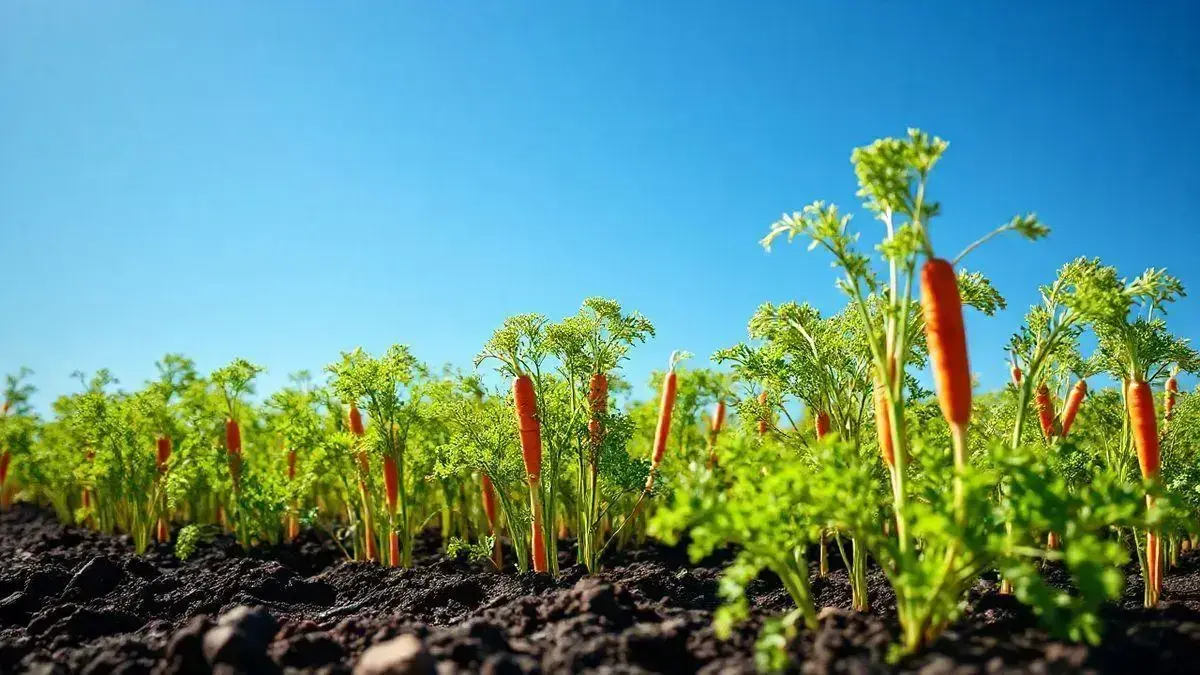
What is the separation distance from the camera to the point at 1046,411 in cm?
963

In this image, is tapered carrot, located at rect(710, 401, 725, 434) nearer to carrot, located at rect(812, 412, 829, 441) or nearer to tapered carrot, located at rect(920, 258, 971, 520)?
carrot, located at rect(812, 412, 829, 441)

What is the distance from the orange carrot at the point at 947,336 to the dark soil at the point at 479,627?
140 centimetres

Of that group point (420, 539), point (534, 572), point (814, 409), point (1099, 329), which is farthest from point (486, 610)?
point (420, 539)

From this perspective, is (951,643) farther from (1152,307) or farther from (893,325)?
(1152,307)

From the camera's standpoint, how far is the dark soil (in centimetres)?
452

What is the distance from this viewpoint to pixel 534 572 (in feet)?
Answer: 29.9

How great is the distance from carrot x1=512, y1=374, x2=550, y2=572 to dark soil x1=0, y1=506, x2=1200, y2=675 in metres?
0.50

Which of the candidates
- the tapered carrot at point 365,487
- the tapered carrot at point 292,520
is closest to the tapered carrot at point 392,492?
the tapered carrot at point 365,487

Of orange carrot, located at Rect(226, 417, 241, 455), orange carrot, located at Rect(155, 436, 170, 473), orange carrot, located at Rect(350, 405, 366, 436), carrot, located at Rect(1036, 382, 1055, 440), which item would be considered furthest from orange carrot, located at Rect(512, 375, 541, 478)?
orange carrot, located at Rect(155, 436, 170, 473)

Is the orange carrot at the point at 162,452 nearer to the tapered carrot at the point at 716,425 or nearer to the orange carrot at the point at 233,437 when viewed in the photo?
the orange carrot at the point at 233,437

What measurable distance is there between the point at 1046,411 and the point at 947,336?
5406 millimetres

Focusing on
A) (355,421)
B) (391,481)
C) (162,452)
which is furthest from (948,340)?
(162,452)

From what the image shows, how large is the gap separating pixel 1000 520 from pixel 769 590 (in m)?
5.23

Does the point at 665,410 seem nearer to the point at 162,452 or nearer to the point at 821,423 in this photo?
the point at 821,423
